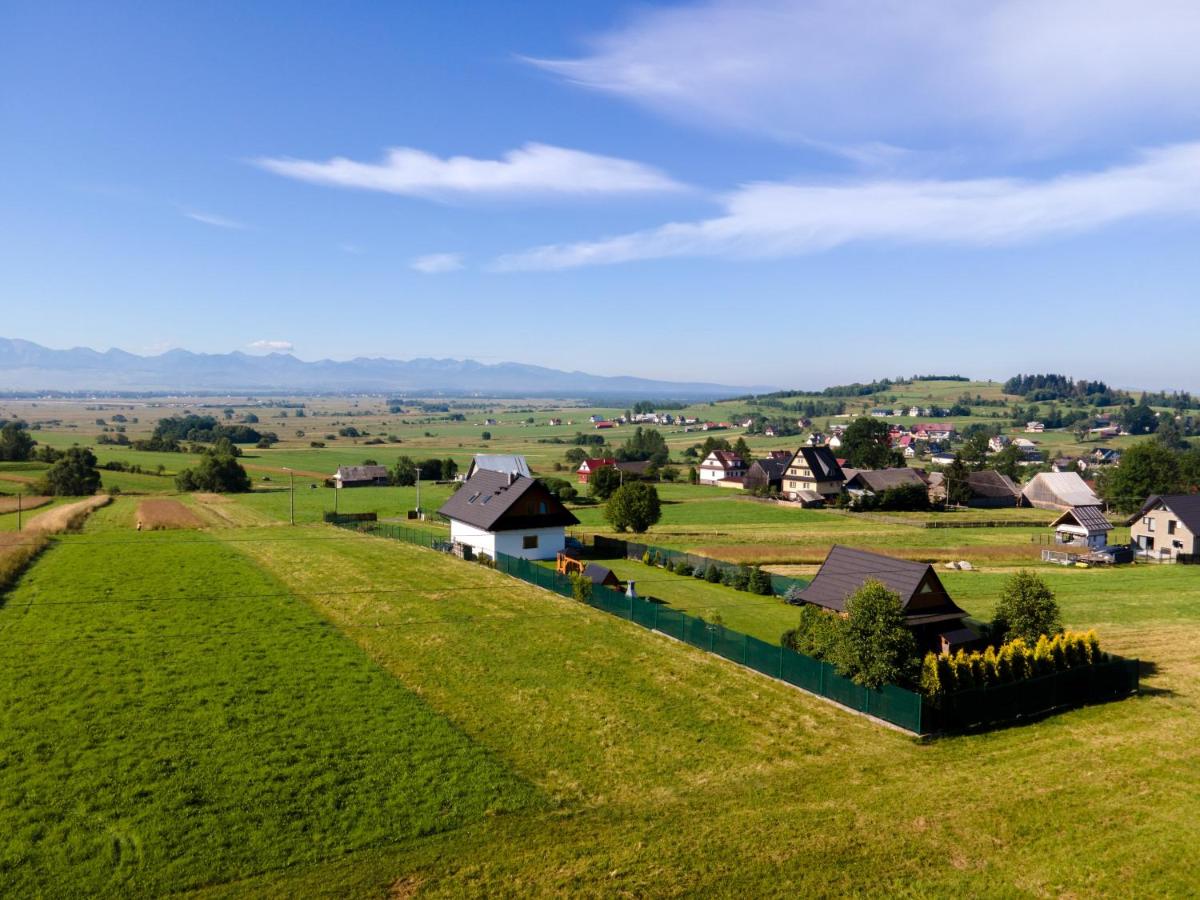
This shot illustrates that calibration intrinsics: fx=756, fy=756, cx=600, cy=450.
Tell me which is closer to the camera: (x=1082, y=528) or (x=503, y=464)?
(x=1082, y=528)

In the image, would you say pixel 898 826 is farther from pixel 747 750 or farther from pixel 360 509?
pixel 360 509

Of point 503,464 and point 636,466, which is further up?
point 503,464

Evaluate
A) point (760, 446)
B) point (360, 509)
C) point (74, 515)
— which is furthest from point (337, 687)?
point (760, 446)

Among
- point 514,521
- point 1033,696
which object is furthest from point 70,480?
point 1033,696

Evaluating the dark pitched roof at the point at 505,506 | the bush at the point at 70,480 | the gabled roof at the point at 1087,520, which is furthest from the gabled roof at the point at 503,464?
the gabled roof at the point at 1087,520

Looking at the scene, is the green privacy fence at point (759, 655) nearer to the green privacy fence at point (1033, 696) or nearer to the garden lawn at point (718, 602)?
the green privacy fence at point (1033, 696)

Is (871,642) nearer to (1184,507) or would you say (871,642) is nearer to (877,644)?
(877,644)
